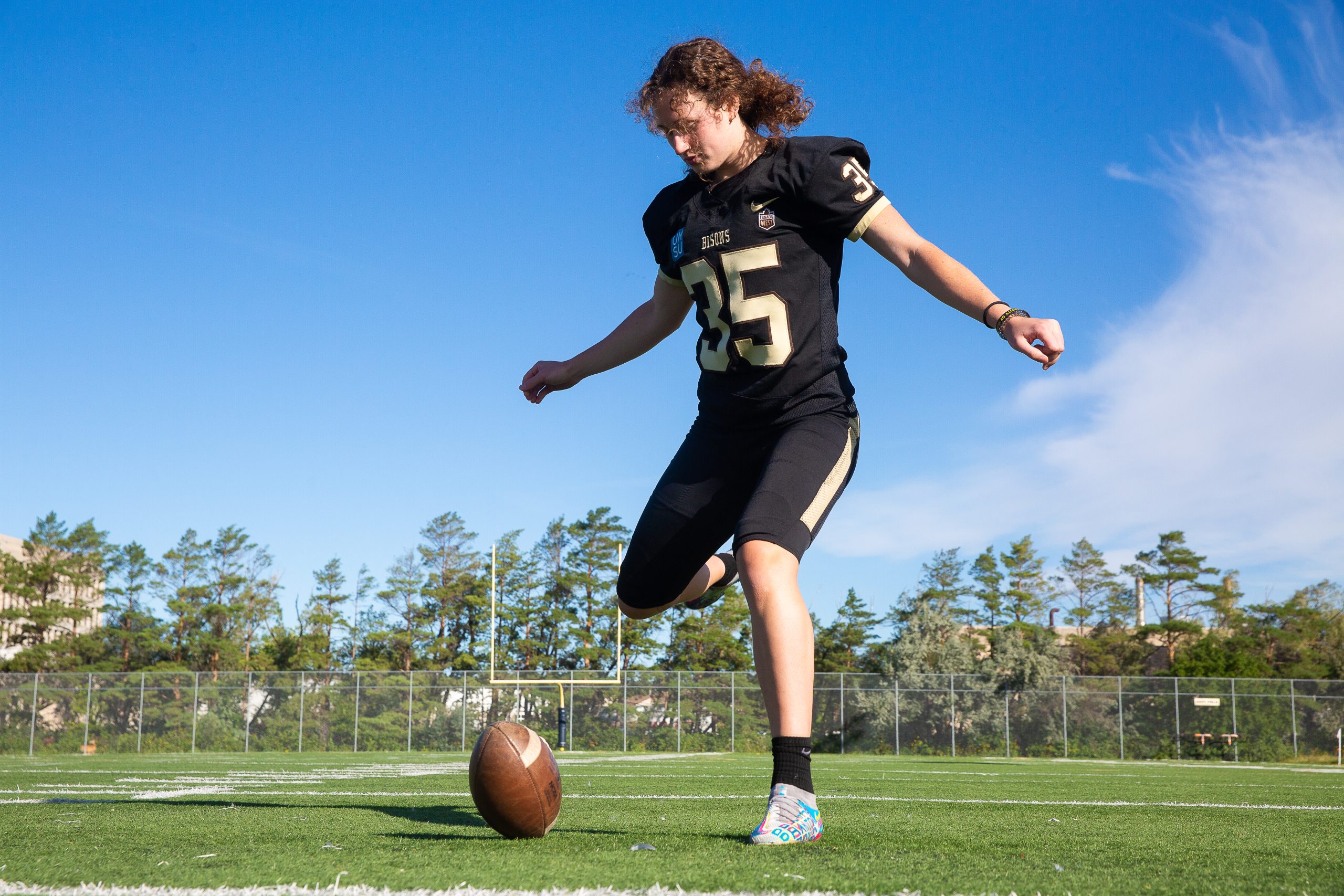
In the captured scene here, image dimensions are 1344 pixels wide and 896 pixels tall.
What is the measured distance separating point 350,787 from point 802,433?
3622mm

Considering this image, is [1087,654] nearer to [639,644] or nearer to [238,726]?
[639,644]

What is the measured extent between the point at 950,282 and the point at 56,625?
147 feet

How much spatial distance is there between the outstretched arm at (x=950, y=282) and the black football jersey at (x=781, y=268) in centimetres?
7

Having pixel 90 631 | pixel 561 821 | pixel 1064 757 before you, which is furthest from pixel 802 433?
pixel 90 631

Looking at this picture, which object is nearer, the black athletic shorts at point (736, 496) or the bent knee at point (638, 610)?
the black athletic shorts at point (736, 496)

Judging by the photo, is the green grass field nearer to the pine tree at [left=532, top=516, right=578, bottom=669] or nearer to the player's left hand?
the player's left hand

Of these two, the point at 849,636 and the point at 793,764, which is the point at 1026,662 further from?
the point at 793,764

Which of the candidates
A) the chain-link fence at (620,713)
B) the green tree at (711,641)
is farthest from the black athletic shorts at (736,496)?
the green tree at (711,641)

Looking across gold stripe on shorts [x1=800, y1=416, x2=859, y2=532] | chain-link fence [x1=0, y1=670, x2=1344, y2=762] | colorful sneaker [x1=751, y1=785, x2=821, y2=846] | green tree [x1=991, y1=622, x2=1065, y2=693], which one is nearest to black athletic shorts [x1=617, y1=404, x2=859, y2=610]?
gold stripe on shorts [x1=800, y1=416, x2=859, y2=532]

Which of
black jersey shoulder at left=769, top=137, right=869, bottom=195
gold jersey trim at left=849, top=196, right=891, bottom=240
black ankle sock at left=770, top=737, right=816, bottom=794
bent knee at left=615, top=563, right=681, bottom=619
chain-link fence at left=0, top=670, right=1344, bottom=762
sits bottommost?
chain-link fence at left=0, top=670, right=1344, bottom=762

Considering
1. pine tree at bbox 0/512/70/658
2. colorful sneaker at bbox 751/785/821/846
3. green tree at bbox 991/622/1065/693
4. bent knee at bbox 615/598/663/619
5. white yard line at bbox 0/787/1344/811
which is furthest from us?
pine tree at bbox 0/512/70/658

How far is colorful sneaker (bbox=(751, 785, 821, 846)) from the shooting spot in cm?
235

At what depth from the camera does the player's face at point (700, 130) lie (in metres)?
2.91

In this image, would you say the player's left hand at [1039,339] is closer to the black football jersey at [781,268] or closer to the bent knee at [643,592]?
the black football jersey at [781,268]
